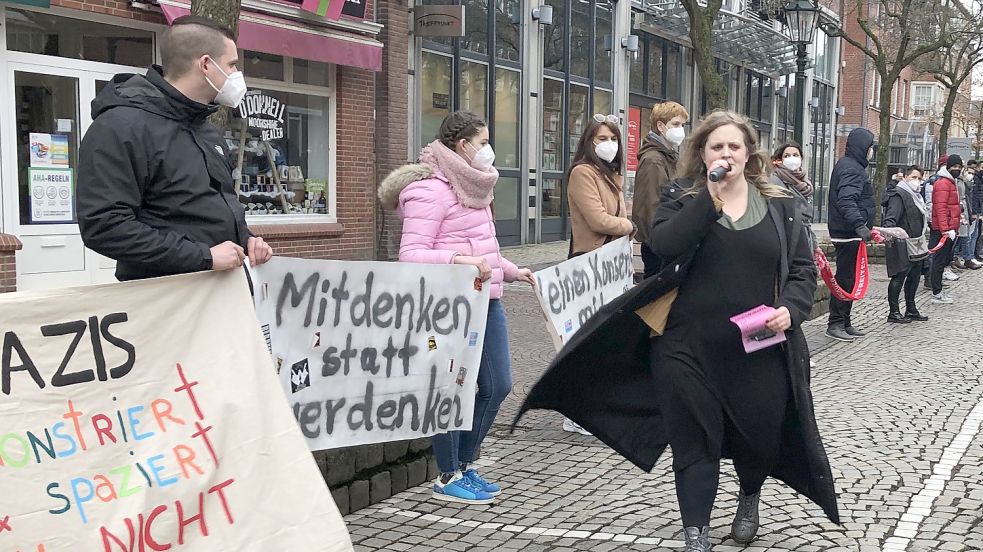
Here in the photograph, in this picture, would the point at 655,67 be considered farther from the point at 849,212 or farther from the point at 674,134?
the point at 674,134

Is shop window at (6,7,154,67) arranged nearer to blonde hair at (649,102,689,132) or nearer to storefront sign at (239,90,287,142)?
storefront sign at (239,90,287,142)

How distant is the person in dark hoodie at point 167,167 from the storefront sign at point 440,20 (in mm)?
13056

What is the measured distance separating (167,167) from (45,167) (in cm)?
791

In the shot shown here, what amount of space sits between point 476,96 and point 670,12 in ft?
25.2

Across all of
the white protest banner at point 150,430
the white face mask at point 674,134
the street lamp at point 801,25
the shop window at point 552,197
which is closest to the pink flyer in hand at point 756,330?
the white protest banner at point 150,430

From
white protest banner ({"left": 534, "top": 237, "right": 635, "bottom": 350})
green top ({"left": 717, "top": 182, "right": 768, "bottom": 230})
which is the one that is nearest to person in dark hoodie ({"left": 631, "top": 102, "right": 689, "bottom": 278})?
white protest banner ({"left": 534, "top": 237, "right": 635, "bottom": 350})

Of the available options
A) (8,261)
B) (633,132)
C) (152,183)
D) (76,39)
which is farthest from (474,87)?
(152,183)

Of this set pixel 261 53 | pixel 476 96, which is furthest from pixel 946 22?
pixel 261 53

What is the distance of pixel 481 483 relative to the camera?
5062 millimetres

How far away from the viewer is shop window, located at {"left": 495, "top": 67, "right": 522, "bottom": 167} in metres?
19.7

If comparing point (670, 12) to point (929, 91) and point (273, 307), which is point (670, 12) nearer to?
point (273, 307)

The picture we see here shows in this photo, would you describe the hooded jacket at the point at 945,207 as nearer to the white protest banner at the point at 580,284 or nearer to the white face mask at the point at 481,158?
the white protest banner at the point at 580,284

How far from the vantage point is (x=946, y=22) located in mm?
24172

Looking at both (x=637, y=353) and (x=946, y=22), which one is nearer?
(x=637, y=353)
